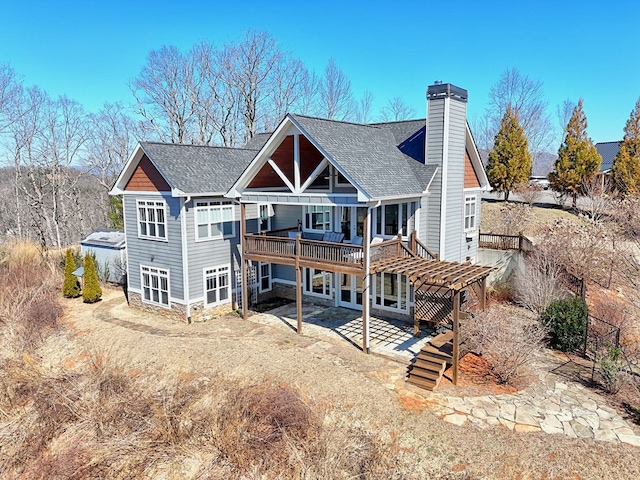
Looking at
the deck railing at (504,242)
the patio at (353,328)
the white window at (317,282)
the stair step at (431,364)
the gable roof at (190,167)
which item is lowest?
the patio at (353,328)

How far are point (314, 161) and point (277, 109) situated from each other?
89.9 feet

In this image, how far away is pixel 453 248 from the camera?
58.3 feet

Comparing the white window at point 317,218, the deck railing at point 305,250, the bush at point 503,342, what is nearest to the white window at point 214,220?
the deck railing at point 305,250

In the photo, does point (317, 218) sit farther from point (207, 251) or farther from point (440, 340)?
point (440, 340)

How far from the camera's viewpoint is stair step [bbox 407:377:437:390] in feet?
38.0

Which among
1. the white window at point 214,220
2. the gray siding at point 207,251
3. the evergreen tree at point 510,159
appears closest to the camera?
the gray siding at point 207,251

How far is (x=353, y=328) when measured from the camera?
16.3 metres

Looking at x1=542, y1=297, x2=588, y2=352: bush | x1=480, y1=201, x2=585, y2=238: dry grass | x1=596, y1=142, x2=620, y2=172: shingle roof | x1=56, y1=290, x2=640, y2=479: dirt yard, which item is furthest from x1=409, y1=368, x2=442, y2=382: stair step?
x1=596, y1=142, x2=620, y2=172: shingle roof

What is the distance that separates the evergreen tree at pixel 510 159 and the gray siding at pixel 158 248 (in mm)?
26016

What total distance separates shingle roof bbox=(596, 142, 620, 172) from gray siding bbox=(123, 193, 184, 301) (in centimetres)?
4858

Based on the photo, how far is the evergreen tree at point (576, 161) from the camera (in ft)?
109

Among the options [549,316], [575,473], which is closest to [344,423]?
[575,473]

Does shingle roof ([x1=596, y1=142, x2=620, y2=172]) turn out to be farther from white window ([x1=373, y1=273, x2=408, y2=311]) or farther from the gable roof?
the gable roof

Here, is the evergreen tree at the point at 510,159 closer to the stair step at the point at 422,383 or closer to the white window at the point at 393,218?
the white window at the point at 393,218
